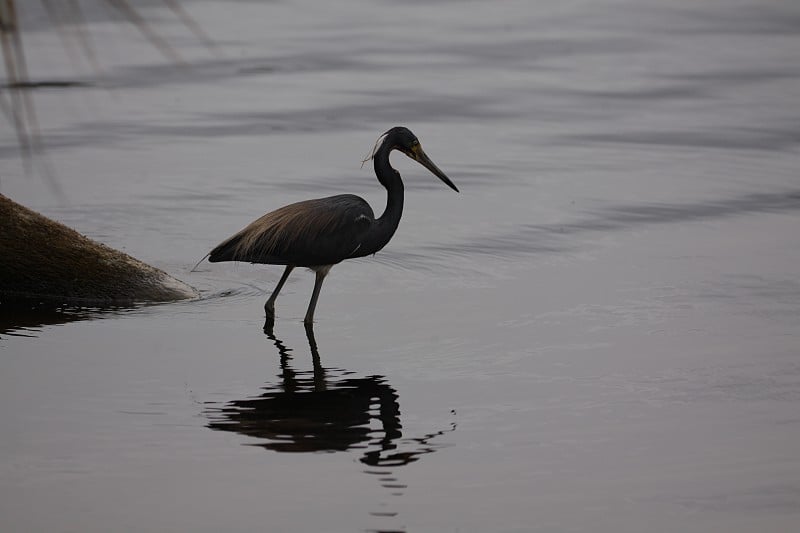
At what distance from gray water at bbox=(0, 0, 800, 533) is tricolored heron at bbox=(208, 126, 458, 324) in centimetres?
36

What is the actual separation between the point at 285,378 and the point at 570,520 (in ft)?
8.07

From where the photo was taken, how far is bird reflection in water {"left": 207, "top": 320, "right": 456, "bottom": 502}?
21.8ft

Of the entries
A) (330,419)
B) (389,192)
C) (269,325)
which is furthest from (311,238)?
(330,419)

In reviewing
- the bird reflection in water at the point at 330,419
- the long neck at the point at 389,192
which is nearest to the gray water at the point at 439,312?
the bird reflection in water at the point at 330,419

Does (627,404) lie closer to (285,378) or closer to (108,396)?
(285,378)

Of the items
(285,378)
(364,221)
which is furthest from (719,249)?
(285,378)

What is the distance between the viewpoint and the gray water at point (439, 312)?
6.17 m

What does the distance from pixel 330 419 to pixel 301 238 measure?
2289mm

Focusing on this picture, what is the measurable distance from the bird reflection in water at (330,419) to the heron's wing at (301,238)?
1.32 meters

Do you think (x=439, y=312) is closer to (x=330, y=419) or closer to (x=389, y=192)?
(x=389, y=192)

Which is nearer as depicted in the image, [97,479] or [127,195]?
[97,479]

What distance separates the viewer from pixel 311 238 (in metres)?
9.16

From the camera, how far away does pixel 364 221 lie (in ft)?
30.8

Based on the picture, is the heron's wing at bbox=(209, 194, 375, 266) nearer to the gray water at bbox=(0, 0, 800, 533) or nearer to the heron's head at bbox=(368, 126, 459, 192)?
the gray water at bbox=(0, 0, 800, 533)
